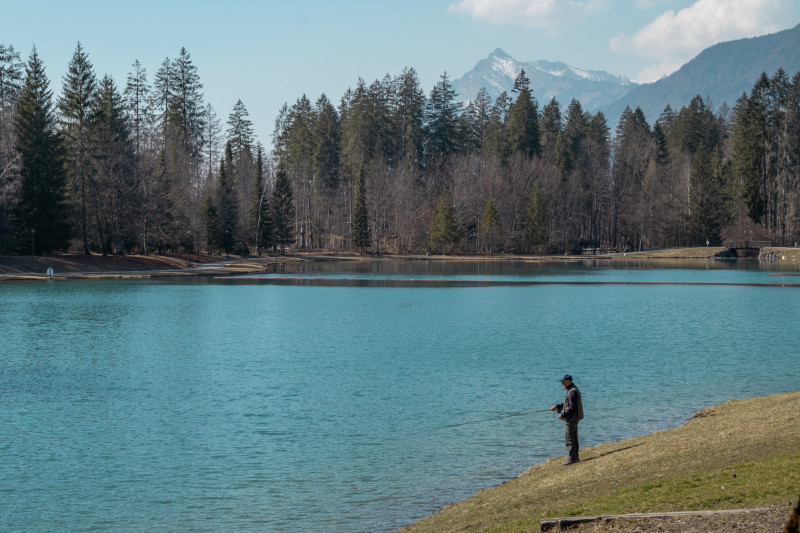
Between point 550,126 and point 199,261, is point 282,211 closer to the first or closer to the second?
point 199,261

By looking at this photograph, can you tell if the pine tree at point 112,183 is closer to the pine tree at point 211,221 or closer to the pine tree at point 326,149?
the pine tree at point 211,221

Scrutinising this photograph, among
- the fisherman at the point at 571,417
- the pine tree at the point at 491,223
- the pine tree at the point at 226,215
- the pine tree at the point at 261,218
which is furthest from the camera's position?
the pine tree at the point at 491,223

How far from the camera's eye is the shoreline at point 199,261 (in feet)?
240

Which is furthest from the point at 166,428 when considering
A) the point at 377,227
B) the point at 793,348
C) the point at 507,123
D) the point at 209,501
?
the point at 507,123

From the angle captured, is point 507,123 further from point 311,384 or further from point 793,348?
point 311,384

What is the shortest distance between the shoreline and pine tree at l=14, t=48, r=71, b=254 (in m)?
2.12

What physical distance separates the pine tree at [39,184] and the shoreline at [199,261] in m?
2.12

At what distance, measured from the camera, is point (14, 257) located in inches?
2879

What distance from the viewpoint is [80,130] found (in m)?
83.2

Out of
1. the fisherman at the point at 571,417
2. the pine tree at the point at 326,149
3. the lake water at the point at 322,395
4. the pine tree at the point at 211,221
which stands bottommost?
the lake water at the point at 322,395

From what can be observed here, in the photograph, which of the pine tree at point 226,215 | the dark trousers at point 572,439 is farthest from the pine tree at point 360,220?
the dark trousers at point 572,439

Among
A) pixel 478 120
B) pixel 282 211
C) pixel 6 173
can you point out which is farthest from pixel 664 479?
pixel 478 120

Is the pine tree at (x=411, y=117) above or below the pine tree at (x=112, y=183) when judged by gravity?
above

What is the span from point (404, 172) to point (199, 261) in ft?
168
